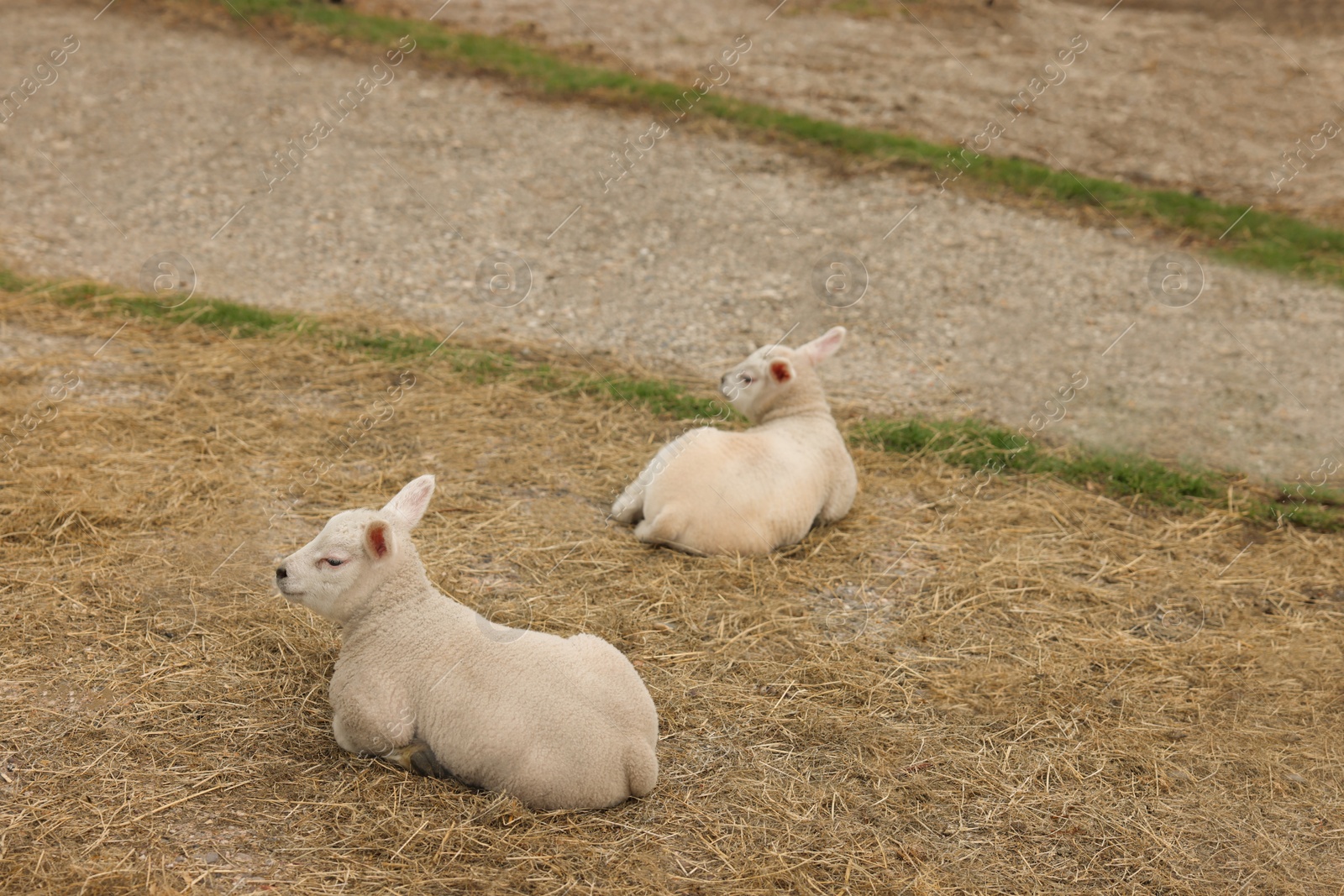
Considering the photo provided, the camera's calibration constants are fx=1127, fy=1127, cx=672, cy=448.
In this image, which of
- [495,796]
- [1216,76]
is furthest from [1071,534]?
[1216,76]

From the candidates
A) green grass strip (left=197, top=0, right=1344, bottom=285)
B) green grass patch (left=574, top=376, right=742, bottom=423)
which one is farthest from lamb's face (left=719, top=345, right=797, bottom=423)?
green grass strip (left=197, top=0, right=1344, bottom=285)

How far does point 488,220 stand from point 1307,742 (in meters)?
8.46

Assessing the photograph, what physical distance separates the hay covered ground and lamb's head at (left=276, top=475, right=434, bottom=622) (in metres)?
0.63

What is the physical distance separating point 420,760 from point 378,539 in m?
0.93

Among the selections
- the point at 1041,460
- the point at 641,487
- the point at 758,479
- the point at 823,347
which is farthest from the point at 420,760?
the point at 1041,460

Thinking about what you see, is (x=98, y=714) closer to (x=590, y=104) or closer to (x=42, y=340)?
(x=42, y=340)

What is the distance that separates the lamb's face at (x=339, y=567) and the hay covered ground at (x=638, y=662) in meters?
0.63

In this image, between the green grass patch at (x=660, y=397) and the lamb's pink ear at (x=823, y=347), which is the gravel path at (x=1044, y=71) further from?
the lamb's pink ear at (x=823, y=347)

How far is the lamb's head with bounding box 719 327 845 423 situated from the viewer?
24.4 feet

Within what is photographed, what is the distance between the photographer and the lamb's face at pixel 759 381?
7.44m

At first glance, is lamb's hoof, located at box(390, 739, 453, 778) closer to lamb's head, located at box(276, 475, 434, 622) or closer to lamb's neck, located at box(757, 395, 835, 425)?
lamb's head, located at box(276, 475, 434, 622)

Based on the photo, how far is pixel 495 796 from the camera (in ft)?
14.7

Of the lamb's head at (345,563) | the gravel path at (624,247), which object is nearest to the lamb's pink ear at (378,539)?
the lamb's head at (345,563)

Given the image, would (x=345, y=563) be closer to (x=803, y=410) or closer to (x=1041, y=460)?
(x=803, y=410)
